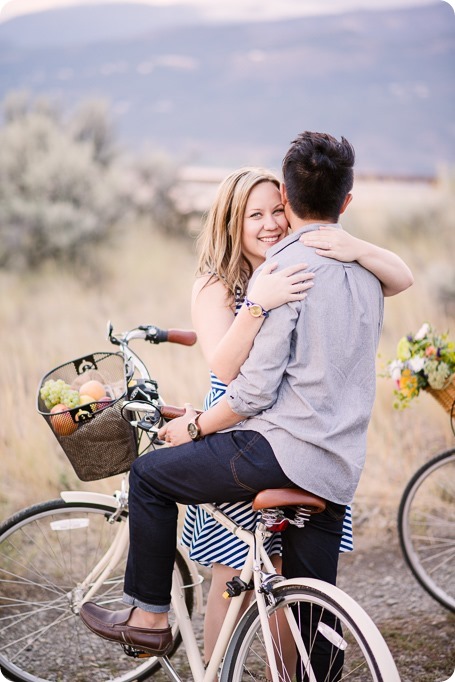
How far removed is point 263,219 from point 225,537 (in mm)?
1116

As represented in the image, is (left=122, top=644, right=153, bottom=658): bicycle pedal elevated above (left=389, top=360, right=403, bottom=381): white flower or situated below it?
below

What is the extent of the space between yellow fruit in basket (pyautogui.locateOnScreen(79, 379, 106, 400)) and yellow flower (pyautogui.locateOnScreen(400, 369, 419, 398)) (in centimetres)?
153

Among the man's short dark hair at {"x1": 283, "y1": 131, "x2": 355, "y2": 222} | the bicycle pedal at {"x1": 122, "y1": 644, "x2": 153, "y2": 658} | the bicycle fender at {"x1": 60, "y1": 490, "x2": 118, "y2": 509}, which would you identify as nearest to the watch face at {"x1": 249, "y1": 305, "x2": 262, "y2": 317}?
the man's short dark hair at {"x1": 283, "y1": 131, "x2": 355, "y2": 222}

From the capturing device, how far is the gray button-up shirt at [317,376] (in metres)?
2.23

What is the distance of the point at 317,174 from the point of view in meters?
2.25

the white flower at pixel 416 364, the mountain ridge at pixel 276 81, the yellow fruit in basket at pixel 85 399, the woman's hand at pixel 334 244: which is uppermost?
the mountain ridge at pixel 276 81

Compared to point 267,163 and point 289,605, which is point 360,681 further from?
point 267,163

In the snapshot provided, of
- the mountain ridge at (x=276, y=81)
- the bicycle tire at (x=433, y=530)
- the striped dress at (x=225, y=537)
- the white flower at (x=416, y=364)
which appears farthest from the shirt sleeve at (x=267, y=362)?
the mountain ridge at (x=276, y=81)

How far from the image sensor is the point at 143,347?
711 cm

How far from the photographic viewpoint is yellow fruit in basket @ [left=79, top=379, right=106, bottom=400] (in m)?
2.71

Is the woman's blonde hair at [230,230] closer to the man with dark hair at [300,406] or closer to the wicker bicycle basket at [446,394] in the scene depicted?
the man with dark hair at [300,406]

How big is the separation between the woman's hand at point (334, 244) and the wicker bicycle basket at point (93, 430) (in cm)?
81

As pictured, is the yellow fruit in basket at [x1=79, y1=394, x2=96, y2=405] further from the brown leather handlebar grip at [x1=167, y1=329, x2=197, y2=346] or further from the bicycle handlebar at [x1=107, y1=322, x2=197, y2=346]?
the brown leather handlebar grip at [x1=167, y1=329, x2=197, y2=346]

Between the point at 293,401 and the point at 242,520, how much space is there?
640 millimetres
